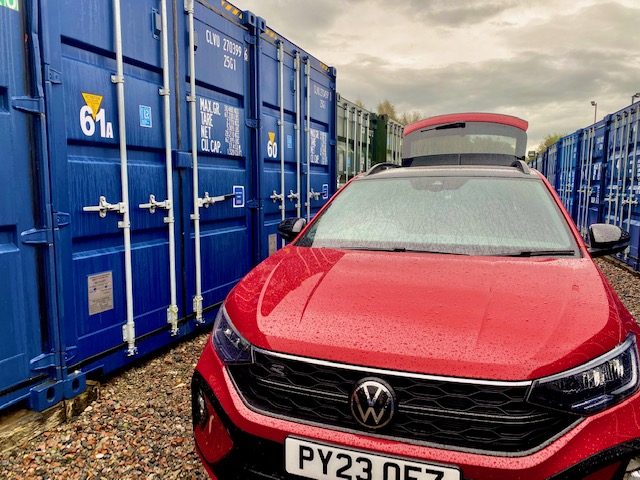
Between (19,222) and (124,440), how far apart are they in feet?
4.28

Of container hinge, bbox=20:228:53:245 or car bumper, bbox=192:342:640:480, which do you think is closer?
car bumper, bbox=192:342:640:480

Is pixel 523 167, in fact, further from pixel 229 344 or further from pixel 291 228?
pixel 229 344

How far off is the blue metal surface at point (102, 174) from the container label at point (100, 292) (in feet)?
0.03

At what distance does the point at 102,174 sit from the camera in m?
3.10

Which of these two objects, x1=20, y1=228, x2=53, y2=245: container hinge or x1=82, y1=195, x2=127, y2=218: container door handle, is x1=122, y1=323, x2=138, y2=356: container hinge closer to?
x1=82, y1=195, x2=127, y2=218: container door handle

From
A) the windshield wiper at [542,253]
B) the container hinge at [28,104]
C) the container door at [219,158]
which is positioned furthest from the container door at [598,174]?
the container hinge at [28,104]

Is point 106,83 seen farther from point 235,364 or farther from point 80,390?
point 235,364

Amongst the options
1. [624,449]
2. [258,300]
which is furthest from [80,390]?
[624,449]

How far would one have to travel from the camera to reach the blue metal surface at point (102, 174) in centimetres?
258

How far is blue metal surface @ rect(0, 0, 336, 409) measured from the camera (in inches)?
102

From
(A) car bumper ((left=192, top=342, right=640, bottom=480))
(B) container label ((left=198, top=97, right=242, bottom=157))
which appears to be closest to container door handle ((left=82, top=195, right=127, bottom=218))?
(B) container label ((left=198, top=97, right=242, bottom=157))

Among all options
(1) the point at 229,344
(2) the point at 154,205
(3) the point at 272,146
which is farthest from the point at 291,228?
(3) the point at 272,146

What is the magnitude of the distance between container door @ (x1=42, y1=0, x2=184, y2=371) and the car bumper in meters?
1.61

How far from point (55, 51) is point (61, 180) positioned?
724mm
